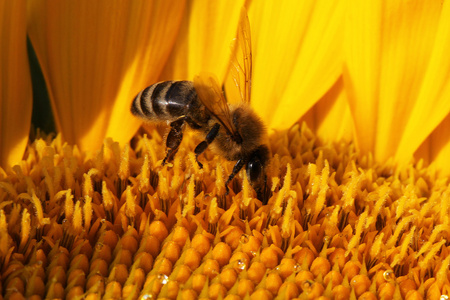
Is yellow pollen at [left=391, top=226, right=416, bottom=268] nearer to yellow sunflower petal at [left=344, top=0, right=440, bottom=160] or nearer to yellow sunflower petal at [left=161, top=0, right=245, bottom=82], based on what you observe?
yellow sunflower petal at [left=344, top=0, right=440, bottom=160]

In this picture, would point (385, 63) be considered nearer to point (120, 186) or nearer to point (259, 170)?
point (259, 170)

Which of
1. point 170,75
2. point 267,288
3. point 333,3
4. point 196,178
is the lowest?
point 267,288

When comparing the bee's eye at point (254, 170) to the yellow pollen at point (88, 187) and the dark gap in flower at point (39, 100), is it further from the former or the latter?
the dark gap in flower at point (39, 100)

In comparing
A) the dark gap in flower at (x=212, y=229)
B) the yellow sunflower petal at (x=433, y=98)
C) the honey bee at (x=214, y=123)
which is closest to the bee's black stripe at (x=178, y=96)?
the honey bee at (x=214, y=123)

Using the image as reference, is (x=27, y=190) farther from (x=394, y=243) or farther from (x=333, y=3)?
(x=333, y=3)

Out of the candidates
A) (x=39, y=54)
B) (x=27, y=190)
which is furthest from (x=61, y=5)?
(x=27, y=190)

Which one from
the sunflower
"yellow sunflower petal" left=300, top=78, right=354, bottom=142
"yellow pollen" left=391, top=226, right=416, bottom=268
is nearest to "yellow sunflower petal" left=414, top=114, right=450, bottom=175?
the sunflower
